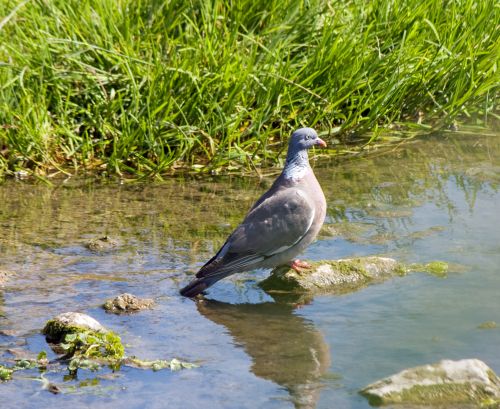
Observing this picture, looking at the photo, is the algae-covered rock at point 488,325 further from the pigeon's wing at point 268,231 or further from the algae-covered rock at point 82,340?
the algae-covered rock at point 82,340

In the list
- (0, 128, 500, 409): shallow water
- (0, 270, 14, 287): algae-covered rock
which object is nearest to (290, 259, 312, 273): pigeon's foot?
(0, 128, 500, 409): shallow water

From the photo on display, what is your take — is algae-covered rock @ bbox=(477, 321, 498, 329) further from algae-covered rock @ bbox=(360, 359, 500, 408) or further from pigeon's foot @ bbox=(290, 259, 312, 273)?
pigeon's foot @ bbox=(290, 259, 312, 273)

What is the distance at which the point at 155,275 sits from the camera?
17.9 feet

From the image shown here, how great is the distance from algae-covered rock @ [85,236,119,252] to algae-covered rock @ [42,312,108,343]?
121cm

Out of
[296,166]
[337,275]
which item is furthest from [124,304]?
[296,166]

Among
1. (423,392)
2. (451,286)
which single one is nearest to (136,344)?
(423,392)

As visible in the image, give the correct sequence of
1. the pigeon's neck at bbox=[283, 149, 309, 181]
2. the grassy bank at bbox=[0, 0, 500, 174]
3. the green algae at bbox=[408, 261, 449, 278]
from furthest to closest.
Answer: the grassy bank at bbox=[0, 0, 500, 174] < the pigeon's neck at bbox=[283, 149, 309, 181] < the green algae at bbox=[408, 261, 449, 278]

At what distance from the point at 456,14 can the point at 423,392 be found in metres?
4.36

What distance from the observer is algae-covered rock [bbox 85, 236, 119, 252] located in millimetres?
5820

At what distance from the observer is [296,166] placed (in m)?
5.75

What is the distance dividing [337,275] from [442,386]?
4.48 feet

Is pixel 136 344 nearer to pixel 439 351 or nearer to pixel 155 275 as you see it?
pixel 155 275

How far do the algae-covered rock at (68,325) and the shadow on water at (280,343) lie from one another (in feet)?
2.07

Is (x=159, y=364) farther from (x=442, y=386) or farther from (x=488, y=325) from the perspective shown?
(x=488, y=325)
